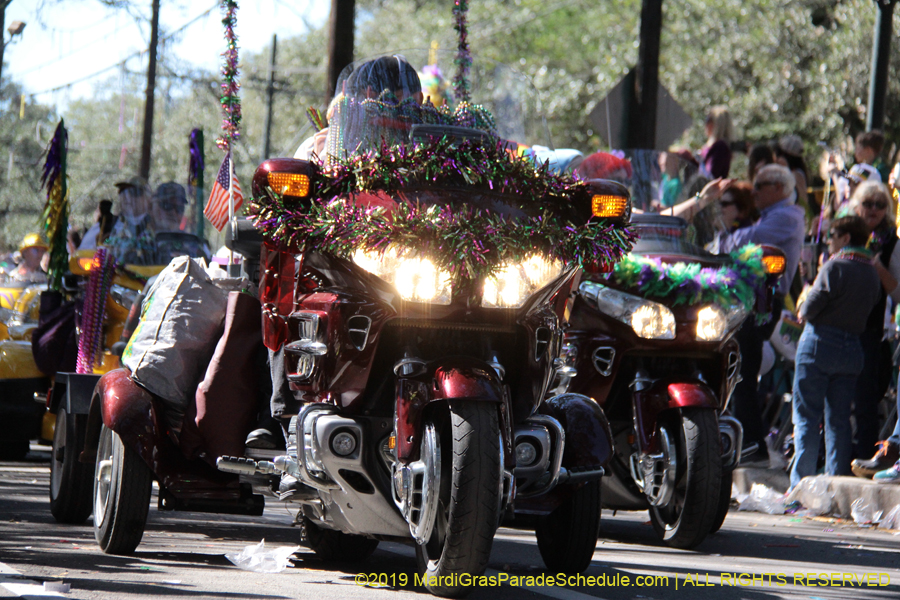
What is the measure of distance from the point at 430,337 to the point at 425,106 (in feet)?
3.75

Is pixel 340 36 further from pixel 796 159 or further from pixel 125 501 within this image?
pixel 125 501

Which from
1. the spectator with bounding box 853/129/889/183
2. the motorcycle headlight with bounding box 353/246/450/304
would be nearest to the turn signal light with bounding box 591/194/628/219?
the motorcycle headlight with bounding box 353/246/450/304

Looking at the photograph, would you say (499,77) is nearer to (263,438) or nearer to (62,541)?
(263,438)

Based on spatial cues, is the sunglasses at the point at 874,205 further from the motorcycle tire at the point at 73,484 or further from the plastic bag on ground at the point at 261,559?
the motorcycle tire at the point at 73,484

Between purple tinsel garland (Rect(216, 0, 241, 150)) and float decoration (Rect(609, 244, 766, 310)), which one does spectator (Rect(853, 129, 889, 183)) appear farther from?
purple tinsel garland (Rect(216, 0, 241, 150))

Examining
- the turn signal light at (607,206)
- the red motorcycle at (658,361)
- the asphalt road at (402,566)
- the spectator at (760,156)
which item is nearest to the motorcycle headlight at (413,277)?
the turn signal light at (607,206)

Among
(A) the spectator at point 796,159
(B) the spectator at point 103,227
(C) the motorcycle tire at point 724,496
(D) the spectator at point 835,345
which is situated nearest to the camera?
(C) the motorcycle tire at point 724,496

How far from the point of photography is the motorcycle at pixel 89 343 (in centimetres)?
652

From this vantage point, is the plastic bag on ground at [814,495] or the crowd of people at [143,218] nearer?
the plastic bag on ground at [814,495]

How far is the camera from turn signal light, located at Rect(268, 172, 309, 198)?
4.67 m

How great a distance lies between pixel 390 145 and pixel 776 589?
2.34m

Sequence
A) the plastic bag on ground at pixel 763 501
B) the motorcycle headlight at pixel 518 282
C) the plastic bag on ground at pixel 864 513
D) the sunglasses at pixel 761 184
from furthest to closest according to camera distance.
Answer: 1. the sunglasses at pixel 761 184
2. the plastic bag on ground at pixel 763 501
3. the plastic bag on ground at pixel 864 513
4. the motorcycle headlight at pixel 518 282

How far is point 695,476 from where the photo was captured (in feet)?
19.2

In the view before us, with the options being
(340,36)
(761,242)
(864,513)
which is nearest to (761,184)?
(761,242)
